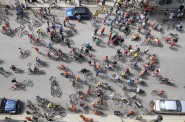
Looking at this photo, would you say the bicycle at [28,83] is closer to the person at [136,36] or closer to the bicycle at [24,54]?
the bicycle at [24,54]

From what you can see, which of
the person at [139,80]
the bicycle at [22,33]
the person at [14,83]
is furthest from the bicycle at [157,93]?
the bicycle at [22,33]

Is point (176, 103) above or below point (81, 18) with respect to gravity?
below

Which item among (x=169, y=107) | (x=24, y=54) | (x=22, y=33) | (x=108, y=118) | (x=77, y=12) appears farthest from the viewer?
(x=77, y=12)

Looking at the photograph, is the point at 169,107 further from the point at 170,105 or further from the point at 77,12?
the point at 77,12

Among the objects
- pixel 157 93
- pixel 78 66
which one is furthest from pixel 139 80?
pixel 78 66

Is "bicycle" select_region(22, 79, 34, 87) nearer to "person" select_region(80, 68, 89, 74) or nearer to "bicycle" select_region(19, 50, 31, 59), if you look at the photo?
"bicycle" select_region(19, 50, 31, 59)

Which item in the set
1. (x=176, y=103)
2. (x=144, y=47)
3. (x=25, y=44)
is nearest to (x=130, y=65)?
(x=144, y=47)

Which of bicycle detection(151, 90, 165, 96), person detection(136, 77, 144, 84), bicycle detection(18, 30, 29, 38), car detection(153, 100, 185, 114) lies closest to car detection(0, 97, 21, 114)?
bicycle detection(18, 30, 29, 38)

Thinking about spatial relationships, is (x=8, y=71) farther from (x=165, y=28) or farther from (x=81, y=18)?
(x=165, y=28)
